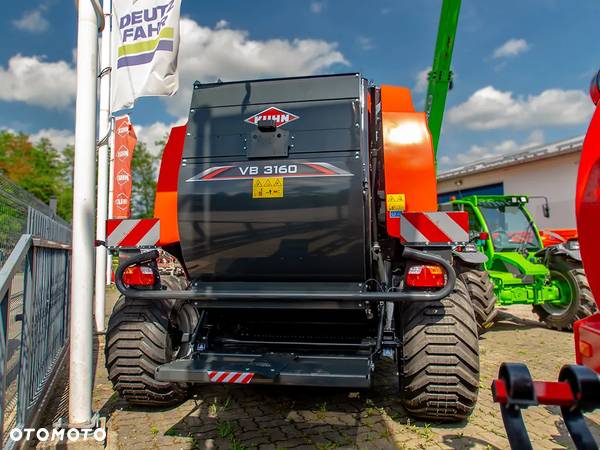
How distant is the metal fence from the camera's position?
2.85m

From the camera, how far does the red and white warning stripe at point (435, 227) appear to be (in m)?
3.74

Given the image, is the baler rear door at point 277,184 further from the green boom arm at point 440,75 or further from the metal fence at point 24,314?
the green boom arm at point 440,75

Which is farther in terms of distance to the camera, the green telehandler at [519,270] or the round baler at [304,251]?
the green telehandler at [519,270]

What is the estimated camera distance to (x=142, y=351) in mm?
4004

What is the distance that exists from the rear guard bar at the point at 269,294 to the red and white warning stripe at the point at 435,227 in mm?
129

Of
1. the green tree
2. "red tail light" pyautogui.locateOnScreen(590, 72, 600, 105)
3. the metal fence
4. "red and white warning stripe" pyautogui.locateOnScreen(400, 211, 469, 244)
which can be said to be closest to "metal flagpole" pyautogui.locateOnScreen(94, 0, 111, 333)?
the metal fence

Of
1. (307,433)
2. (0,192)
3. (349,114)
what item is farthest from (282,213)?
(0,192)

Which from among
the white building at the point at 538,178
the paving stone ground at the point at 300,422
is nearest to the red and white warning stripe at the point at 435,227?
the paving stone ground at the point at 300,422

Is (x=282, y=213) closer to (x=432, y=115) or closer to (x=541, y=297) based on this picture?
(x=432, y=115)

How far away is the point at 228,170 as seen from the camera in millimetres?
3949

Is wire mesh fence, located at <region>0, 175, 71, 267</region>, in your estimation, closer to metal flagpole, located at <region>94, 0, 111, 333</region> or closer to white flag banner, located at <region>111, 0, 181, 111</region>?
white flag banner, located at <region>111, 0, 181, 111</region>

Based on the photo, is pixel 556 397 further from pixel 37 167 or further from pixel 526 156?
pixel 37 167

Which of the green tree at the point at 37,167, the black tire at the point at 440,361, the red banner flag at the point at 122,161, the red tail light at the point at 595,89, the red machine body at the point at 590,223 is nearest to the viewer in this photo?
the red machine body at the point at 590,223

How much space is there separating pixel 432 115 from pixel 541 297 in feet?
11.5
